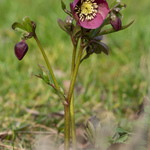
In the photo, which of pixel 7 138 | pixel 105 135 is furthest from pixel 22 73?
pixel 105 135

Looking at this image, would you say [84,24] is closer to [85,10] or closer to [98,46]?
[85,10]

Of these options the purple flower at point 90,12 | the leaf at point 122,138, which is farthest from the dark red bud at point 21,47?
the leaf at point 122,138

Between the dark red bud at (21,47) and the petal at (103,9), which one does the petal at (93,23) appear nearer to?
the petal at (103,9)

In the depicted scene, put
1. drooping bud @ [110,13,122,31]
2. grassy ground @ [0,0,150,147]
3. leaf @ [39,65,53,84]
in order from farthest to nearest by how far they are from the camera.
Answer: grassy ground @ [0,0,150,147] → leaf @ [39,65,53,84] → drooping bud @ [110,13,122,31]

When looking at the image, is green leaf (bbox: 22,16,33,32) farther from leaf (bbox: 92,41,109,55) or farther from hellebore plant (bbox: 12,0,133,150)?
leaf (bbox: 92,41,109,55)

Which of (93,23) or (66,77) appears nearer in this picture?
(93,23)

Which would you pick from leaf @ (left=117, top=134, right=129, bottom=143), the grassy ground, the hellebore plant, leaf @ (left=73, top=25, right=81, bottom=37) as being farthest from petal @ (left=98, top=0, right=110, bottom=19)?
the grassy ground

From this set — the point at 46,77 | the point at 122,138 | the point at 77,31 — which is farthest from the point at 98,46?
the point at 122,138
